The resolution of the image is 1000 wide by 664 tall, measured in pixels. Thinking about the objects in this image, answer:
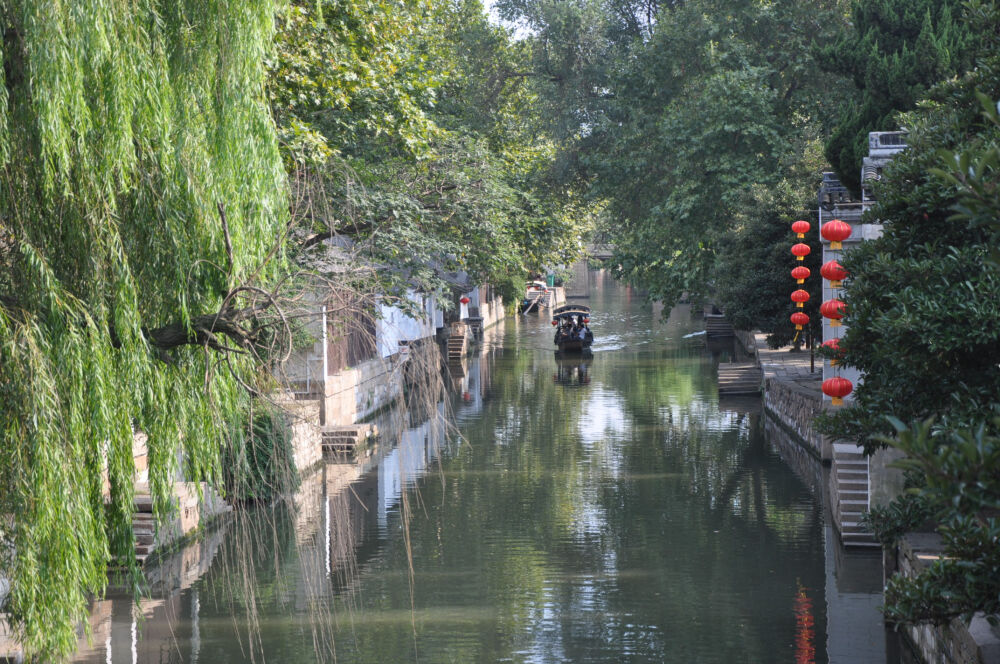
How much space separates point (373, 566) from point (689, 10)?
84.4 feet

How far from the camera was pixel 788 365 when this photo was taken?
33.9m

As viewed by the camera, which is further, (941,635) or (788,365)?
(788,365)

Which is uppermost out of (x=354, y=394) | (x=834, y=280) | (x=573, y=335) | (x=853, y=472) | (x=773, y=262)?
(x=773, y=262)

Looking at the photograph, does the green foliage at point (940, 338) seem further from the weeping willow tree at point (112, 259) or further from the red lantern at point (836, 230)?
the red lantern at point (836, 230)

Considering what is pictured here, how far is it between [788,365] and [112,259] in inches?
1106

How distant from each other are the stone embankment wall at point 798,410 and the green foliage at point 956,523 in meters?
15.5

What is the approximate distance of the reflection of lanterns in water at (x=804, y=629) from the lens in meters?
12.5

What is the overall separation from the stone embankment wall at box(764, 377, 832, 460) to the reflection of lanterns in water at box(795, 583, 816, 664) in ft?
25.1

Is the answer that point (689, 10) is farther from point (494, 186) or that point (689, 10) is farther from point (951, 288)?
point (951, 288)

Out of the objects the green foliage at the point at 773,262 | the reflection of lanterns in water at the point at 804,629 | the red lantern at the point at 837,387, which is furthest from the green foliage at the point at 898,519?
the green foliage at the point at 773,262

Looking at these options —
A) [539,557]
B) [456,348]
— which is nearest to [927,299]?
[539,557]

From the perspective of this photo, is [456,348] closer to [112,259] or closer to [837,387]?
[837,387]

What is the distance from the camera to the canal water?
12.9 m

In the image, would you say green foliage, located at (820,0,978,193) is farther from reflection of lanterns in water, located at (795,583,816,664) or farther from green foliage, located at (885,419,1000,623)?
green foliage, located at (885,419,1000,623)
